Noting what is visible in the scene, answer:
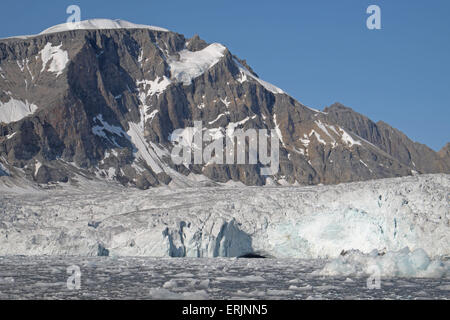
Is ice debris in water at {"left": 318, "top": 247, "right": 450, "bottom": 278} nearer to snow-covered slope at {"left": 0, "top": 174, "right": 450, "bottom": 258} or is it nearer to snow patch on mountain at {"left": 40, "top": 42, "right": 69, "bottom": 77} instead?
snow-covered slope at {"left": 0, "top": 174, "right": 450, "bottom": 258}

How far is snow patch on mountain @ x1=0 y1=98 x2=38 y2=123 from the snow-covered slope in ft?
375

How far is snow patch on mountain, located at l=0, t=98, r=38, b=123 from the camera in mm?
171625

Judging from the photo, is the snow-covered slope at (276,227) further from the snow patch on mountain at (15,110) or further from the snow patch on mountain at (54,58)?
the snow patch on mountain at (54,58)

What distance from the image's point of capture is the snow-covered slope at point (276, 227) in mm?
48219

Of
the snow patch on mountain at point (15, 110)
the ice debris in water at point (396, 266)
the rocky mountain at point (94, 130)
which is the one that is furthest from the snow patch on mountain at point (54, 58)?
the ice debris in water at point (396, 266)

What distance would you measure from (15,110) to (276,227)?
13465 cm

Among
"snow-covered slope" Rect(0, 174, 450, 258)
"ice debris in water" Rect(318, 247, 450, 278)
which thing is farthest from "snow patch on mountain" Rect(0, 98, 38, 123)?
"ice debris in water" Rect(318, 247, 450, 278)

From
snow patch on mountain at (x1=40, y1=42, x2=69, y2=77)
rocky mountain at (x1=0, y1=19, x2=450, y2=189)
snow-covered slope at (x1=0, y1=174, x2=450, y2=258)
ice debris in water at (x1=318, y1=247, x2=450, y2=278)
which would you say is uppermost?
snow patch on mountain at (x1=40, y1=42, x2=69, y2=77)

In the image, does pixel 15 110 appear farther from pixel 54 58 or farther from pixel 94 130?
pixel 54 58

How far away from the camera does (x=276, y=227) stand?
55156 mm

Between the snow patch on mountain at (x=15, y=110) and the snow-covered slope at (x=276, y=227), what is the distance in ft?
375

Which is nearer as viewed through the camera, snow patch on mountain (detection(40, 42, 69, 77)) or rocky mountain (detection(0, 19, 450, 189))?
rocky mountain (detection(0, 19, 450, 189))

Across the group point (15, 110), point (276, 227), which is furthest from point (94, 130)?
point (276, 227)

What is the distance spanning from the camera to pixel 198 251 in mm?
55031
